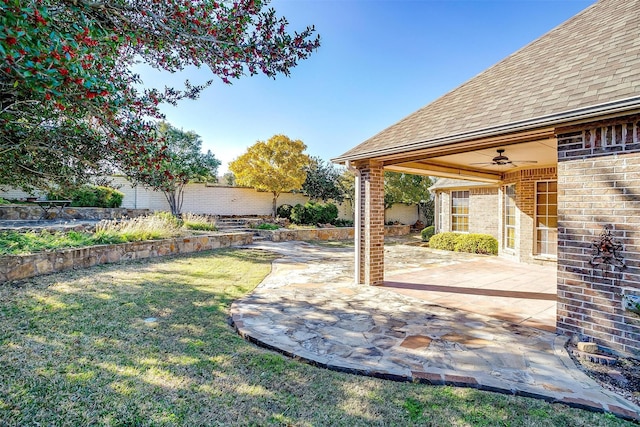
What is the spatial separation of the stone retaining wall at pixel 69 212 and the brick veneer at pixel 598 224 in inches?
634

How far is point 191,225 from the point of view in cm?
1320

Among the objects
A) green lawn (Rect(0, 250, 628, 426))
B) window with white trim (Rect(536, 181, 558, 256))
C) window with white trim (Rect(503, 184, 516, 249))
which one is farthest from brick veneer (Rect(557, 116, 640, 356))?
window with white trim (Rect(503, 184, 516, 249))

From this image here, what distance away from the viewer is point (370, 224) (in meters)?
6.57

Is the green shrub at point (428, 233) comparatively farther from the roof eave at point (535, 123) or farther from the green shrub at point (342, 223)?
the roof eave at point (535, 123)

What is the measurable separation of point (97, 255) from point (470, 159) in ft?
29.6

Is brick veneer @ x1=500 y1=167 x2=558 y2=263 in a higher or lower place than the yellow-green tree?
lower

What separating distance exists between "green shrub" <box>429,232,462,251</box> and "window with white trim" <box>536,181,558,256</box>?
150 inches

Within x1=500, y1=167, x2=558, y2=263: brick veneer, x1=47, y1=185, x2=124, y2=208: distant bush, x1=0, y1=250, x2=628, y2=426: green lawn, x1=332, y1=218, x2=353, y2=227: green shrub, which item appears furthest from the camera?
x1=332, y1=218, x2=353, y2=227: green shrub

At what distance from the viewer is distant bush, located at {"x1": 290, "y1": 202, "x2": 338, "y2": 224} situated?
18.3 metres

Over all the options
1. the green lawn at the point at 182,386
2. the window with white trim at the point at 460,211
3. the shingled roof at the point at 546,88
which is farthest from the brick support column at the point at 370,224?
the window with white trim at the point at 460,211

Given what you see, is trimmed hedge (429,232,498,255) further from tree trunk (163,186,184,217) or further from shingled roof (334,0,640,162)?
tree trunk (163,186,184,217)

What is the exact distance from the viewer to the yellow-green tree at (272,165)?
1739cm

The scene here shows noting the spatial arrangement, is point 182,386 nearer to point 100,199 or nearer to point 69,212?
point 69,212

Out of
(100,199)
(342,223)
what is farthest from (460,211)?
(100,199)
